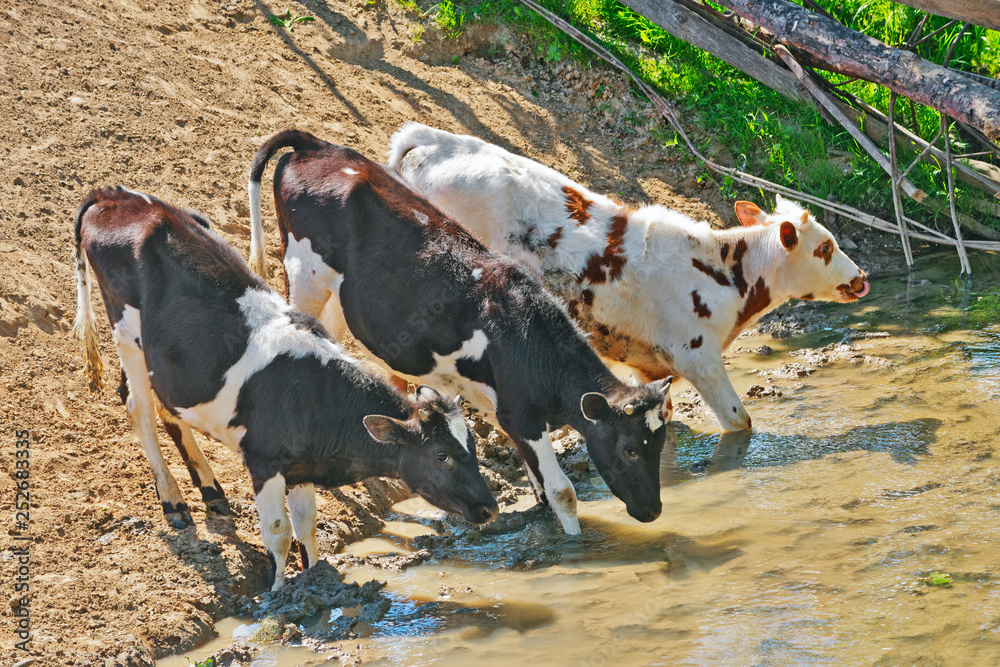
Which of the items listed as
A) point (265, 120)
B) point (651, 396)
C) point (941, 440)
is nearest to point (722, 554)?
Result: point (651, 396)

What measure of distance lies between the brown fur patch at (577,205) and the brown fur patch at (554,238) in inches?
7.4

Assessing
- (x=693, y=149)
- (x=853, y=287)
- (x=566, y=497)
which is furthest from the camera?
(x=693, y=149)

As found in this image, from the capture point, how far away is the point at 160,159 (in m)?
9.01

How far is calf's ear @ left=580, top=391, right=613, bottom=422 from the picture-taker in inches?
222

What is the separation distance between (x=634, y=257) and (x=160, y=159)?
4755 millimetres

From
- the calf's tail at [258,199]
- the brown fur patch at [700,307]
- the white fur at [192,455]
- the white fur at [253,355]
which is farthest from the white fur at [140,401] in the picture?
the brown fur patch at [700,307]

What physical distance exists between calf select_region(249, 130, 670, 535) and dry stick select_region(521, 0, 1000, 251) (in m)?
4.67

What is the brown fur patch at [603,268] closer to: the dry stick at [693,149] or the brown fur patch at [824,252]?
the brown fur patch at [824,252]

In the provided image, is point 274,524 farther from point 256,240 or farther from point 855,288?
point 855,288

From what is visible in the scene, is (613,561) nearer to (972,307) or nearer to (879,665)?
(879,665)

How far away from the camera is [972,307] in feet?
30.7

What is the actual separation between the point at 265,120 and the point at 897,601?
7966mm

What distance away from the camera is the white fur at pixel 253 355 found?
18.4 ft

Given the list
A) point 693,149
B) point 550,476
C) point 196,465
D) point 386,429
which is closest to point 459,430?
point 386,429
